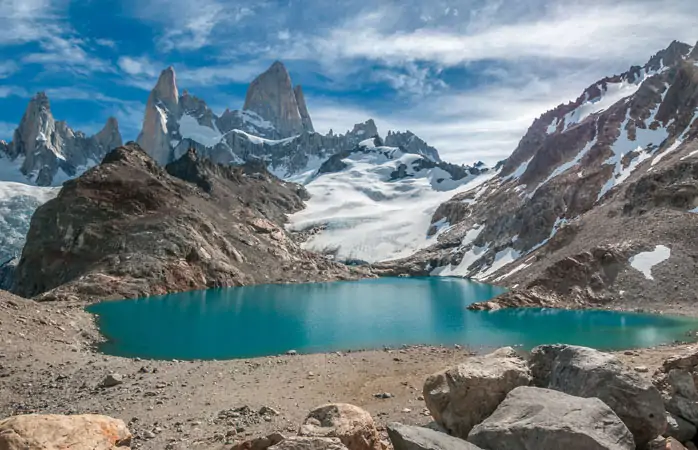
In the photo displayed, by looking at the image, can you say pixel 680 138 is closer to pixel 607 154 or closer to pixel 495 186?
pixel 607 154

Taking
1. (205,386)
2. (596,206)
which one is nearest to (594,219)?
(596,206)

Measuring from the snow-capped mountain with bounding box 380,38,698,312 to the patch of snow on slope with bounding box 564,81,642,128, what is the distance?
0.65 metres

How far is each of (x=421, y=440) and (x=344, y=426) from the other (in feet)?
5.45

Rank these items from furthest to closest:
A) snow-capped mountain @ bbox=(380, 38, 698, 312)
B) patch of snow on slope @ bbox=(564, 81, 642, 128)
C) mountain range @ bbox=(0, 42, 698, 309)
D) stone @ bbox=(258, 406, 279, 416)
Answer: patch of snow on slope @ bbox=(564, 81, 642, 128)
snow-capped mountain @ bbox=(380, 38, 698, 312)
mountain range @ bbox=(0, 42, 698, 309)
stone @ bbox=(258, 406, 279, 416)

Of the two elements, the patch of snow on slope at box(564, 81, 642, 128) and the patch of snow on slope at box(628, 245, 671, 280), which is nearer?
the patch of snow on slope at box(628, 245, 671, 280)

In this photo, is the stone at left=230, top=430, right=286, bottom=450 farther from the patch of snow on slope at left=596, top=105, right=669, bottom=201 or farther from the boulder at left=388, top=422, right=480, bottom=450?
the patch of snow on slope at left=596, top=105, right=669, bottom=201

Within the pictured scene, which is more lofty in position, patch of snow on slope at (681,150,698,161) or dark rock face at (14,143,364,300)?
patch of snow on slope at (681,150,698,161)

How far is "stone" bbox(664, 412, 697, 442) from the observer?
11469 millimetres

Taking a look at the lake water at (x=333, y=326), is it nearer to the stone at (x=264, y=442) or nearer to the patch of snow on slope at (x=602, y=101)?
the stone at (x=264, y=442)

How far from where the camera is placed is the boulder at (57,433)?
28.3ft

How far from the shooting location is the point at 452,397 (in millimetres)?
12344

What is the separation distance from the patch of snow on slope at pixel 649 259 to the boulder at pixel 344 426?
211 ft

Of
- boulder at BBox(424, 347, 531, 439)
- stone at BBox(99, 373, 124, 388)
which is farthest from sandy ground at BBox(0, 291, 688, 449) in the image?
boulder at BBox(424, 347, 531, 439)

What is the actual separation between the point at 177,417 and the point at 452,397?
405 inches
